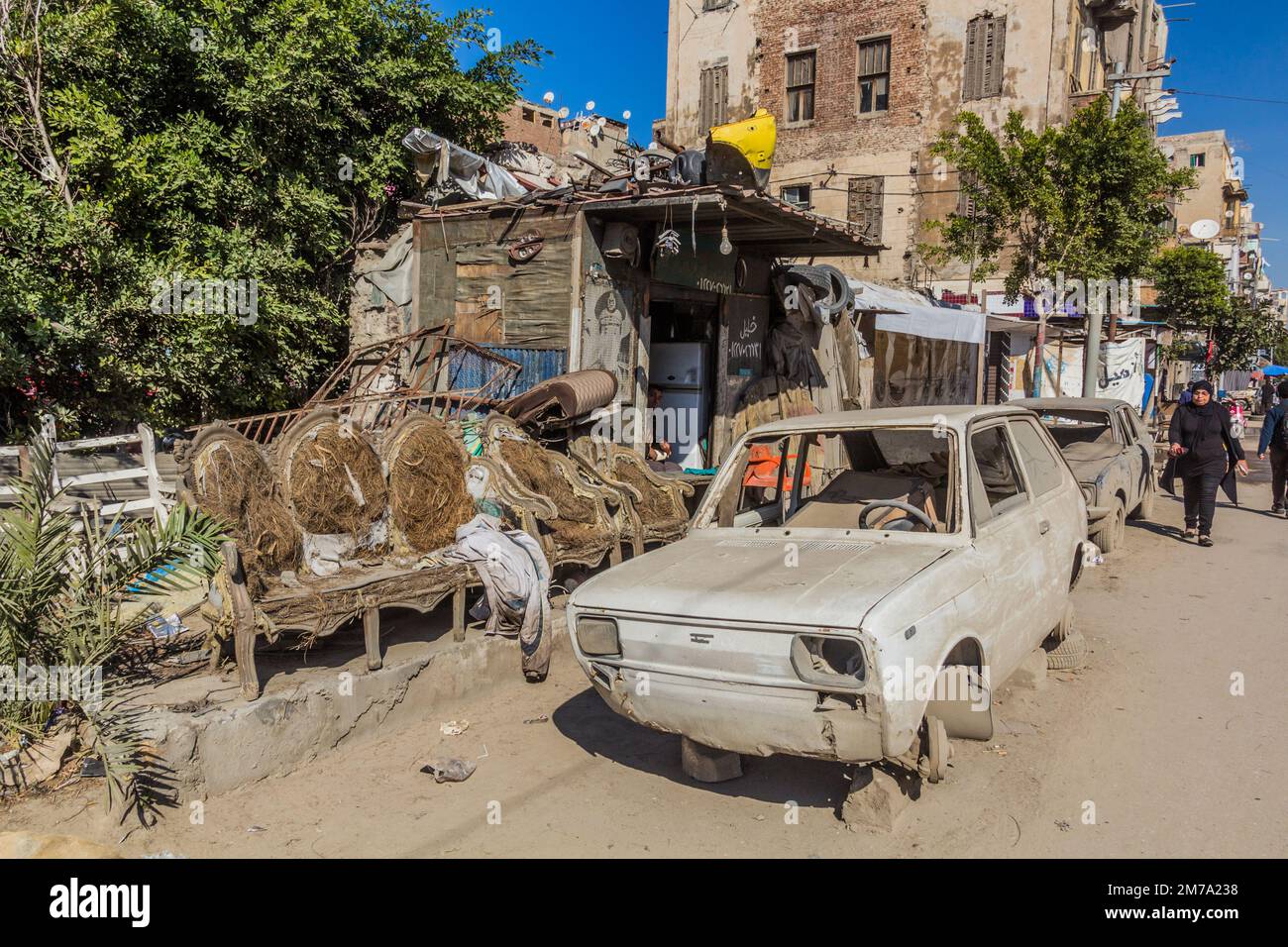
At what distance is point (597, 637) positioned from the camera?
3.99 meters

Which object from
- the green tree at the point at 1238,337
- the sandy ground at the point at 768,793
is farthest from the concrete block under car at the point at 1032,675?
the green tree at the point at 1238,337

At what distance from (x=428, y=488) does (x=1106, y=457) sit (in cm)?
750

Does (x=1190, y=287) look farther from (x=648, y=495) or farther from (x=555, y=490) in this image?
(x=555, y=490)

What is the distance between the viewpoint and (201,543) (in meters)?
4.59

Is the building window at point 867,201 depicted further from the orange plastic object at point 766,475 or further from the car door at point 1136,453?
the orange plastic object at point 766,475

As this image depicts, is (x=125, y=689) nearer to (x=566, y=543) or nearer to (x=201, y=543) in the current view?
(x=201, y=543)

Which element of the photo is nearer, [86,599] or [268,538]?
[86,599]

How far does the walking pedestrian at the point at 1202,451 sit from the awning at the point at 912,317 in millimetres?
4381

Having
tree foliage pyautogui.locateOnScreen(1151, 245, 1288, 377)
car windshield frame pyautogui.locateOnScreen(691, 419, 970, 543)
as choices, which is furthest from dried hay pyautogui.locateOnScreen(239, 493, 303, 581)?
tree foliage pyautogui.locateOnScreen(1151, 245, 1288, 377)

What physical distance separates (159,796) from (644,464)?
563cm

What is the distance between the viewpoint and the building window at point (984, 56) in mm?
22297

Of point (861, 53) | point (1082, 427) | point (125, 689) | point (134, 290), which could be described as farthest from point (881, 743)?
point (861, 53)

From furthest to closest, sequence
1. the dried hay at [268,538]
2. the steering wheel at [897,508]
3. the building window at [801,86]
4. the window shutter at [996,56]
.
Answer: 1. the building window at [801,86]
2. the window shutter at [996,56]
3. the dried hay at [268,538]
4. the steering wheel at [897,508]

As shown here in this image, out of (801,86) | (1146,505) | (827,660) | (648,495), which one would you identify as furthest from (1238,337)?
(827,660)
